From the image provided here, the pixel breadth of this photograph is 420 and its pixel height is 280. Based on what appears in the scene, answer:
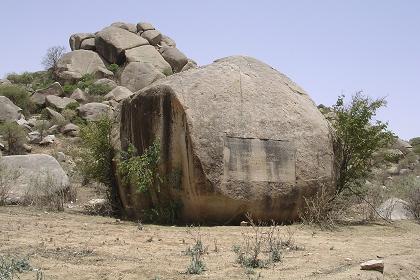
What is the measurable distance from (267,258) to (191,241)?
169 cm

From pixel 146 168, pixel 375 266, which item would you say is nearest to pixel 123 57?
pixel 146 168

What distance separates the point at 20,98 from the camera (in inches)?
Result: 1161

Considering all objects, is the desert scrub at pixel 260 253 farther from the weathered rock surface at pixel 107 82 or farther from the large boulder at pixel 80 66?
the large boulder at pixel 80 66

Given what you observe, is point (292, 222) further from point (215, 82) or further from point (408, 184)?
point (408, 184)

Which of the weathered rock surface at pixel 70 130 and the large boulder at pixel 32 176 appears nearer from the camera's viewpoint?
the large boulder at pixel 32 176

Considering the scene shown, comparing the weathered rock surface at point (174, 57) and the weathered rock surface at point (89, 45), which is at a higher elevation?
the weathered rock surface at point (89, 45)

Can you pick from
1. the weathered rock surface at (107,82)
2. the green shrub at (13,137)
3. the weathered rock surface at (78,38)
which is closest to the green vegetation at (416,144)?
the weathered rock surface at (107,82)

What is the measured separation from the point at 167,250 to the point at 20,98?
24.5 meters

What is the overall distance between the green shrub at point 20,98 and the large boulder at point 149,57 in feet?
22.2

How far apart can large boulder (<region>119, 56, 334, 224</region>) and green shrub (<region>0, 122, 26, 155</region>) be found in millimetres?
12539

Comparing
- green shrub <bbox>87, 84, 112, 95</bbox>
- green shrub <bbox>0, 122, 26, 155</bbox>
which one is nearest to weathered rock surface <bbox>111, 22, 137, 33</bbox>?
green shrub <bbox>87, 84, 112, 95</bbox>

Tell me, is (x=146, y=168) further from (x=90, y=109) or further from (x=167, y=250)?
(x=90, y=109)

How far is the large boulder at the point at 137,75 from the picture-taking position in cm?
3170

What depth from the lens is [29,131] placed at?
25.1 meters
